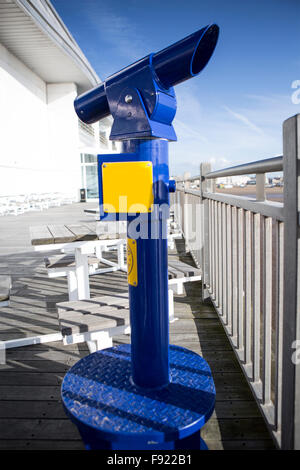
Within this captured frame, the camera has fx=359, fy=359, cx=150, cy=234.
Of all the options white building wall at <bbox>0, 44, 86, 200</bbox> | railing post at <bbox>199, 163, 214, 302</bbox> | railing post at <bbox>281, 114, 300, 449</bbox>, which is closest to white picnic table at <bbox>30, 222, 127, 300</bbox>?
railing post at <bbox>199, 163, 214, 302</bbox>

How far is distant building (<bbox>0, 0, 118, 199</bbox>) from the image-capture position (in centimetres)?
1825

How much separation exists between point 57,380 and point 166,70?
1915mm

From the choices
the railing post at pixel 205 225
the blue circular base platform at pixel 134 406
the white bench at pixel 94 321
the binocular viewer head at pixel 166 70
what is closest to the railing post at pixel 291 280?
the blue circular base platform at pixel 134 406

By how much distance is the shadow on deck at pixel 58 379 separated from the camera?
1737mm

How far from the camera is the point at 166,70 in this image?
1.29 metres

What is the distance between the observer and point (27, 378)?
231 cm

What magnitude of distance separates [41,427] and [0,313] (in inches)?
79.4

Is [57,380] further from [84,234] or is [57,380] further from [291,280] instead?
[291,280]

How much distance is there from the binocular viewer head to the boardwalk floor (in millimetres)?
1511

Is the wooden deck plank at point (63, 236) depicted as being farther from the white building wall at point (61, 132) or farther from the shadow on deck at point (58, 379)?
the white building wall at point (61, 132)

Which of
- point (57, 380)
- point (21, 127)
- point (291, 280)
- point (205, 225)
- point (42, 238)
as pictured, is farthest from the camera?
point (21, 127)

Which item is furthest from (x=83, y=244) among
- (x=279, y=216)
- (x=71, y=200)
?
(x=71, y=200)

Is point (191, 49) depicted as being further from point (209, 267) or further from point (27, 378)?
point (209, 267)

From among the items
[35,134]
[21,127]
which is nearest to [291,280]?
[21,127]
